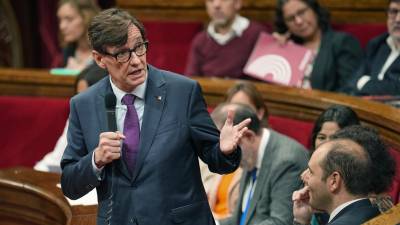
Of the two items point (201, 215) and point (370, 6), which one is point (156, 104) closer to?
point (201, 215)

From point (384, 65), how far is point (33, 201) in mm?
1309

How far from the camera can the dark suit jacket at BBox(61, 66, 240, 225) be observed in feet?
6.06

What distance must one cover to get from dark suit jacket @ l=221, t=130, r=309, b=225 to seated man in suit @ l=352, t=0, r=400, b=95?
0.66 metres

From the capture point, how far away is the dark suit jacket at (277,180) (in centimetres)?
246

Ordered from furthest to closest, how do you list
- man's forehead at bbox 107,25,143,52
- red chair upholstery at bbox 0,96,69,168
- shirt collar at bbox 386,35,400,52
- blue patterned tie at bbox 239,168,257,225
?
red chair upholstery at bbox 0,96,69,168 → shirt collar at bbox 386,35,400,52 → blue patterned tie at bbox 239,168,257,225 → man's forehead at bbox 107,25,143,52

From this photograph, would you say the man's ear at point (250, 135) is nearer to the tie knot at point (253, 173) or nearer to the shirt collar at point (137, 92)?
the tie knot at point (253, 173)

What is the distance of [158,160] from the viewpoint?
6.05ft

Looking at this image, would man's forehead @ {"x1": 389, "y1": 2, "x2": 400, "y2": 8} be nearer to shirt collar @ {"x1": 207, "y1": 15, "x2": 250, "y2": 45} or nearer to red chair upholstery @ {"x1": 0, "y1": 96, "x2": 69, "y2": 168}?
shirt collar @ {"x1": 207, "y1": 15, "x2": 250, "y2": 45}

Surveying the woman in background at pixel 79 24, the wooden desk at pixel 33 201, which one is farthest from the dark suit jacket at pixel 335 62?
the wooden desk at pixel 33 201

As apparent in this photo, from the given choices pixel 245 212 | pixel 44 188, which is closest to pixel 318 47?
pixel 245 212

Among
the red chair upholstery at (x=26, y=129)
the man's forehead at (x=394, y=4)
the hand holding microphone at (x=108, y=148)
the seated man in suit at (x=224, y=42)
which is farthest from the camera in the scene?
the red chair upholstery at (x=26, y=129)

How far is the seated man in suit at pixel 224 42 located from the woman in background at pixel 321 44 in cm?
20

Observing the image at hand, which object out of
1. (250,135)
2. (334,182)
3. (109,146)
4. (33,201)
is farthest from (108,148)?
(33,201)

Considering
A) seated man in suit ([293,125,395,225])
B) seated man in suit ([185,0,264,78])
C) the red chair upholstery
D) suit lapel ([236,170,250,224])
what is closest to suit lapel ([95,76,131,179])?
seated man in suit ([293,125,395,225])
